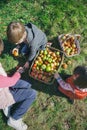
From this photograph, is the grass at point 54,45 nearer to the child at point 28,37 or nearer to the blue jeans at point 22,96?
the blue jeans at point 22,96

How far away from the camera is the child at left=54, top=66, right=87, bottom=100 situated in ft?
20.1

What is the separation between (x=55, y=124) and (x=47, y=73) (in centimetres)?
103

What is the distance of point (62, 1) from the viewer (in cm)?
786

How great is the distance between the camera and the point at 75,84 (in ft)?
21.0

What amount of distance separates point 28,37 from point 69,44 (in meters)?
1.02

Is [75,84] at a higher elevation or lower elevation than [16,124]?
higher

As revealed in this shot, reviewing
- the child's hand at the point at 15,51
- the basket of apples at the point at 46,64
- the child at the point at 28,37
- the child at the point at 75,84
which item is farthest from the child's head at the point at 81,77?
the child's hand at the point at 15,51

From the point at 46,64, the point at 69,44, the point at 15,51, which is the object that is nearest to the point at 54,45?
the point at 69,44

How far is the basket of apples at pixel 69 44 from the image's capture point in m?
7.21

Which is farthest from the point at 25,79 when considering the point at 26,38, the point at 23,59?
the point at 26,38

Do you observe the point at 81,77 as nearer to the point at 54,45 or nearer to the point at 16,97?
the point at 16,97

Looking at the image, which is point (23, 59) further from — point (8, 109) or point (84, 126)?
point (84, 126)

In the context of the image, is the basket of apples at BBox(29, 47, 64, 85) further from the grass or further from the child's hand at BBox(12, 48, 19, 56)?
the child's hand at BBox(12, 48, 19, 56)

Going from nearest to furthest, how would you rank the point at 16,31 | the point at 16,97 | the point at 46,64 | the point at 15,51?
the point at 16,31 → the point at 16,97 → the point at 46,64 → the point at 15,51
